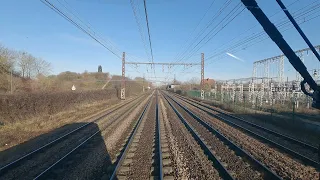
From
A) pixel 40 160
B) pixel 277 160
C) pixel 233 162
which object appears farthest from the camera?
pixel 40 160

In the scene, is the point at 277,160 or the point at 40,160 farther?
the point at 40,160

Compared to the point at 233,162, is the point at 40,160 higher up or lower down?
lower down

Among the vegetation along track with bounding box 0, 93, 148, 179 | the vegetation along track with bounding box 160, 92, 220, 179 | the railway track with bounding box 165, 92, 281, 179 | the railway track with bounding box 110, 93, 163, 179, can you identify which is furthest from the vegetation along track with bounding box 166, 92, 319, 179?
the vegetation along track with bounding box 0, 93, 148, 179

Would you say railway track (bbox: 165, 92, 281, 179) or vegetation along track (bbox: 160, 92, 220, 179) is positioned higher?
railway track (bbox: 165, 92, 281, 179)

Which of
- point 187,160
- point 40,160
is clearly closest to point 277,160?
point 187,160

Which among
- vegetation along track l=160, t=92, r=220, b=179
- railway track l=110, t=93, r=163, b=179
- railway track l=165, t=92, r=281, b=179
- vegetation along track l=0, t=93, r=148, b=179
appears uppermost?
railway track l=165, t=92, r=281, b=179

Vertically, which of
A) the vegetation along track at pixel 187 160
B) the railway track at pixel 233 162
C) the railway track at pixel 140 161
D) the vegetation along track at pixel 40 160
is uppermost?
the railway track at pixel 233 162

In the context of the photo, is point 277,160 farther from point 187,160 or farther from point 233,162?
point 187,160

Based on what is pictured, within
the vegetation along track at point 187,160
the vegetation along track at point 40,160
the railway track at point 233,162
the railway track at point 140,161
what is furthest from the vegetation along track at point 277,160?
the vegetation along track at point 40,160

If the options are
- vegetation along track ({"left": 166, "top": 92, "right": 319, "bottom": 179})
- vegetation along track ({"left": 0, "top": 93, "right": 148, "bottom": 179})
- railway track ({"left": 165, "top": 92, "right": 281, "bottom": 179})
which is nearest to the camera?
railway track ({"left": 165, "top": 92, "right": 281, "bottom": 179})

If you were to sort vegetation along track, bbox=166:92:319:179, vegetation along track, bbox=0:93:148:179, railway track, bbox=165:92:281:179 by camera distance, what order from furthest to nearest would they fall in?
vegetation along track, bbox=0:93:148:179 < vegetation along track, bbox=166:92:319:179 < railway track, bbox=165:92:281:179

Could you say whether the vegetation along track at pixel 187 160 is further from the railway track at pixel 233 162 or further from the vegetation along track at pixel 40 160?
the vegetation along track at pixel 40 160

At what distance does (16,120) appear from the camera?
62.0 ft

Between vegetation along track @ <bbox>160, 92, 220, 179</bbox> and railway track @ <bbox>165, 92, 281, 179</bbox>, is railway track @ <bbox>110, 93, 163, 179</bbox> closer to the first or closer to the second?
vegetation along track @ <bbox>160, 92, 220, 179</bbox>
